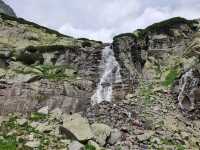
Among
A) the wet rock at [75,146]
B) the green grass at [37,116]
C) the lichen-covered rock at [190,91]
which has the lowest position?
the wet rock at [75,146]

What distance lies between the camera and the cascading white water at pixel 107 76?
146ft

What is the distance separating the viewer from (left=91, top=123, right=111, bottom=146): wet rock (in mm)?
29583

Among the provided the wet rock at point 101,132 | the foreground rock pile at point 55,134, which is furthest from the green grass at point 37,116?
the wet rock at point 101,132

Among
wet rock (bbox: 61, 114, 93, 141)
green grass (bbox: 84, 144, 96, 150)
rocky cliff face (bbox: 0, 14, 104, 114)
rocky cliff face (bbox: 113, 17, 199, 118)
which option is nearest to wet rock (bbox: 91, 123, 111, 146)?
wet rock (bbox: 61, 114, 93, 141)

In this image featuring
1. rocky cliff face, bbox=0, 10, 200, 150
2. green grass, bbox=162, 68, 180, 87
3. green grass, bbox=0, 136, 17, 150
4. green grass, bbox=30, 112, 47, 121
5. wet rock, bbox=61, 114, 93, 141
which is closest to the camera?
green grass, bbox=0, 136, 17, 150

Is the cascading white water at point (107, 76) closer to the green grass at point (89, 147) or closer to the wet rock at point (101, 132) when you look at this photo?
the wet rock at point (101, 132)

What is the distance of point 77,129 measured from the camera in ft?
98.1

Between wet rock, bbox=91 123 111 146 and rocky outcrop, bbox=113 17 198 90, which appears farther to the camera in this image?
rocky outcrop, bbox=113 17 198 90

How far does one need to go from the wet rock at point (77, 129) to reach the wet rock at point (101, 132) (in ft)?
2.23

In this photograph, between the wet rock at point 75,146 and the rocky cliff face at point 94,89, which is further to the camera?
the rocky cliff face at point 94,89

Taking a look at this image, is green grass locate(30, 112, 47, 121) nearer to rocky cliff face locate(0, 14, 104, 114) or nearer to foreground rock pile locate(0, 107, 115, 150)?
foreground rock pile locate(0, 107, 115, 150)

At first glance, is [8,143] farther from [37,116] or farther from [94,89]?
[94,89]

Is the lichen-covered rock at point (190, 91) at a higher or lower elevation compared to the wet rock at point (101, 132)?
higher

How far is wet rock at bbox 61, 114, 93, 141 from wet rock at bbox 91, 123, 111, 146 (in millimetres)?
681
